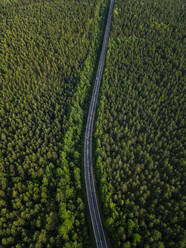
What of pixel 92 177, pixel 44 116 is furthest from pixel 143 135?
pixel 44 116

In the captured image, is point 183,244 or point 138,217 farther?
point 138,217

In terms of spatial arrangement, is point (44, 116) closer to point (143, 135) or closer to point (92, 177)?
point (92, 177)

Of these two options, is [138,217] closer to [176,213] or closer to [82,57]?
[176,213]

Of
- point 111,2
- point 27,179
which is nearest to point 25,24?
point 111,2

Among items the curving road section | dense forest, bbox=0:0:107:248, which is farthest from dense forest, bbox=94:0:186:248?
dense forest, bbox=0:0:107:248

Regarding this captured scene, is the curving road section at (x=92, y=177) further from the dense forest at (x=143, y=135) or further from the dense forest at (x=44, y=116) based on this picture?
the dense forest at (x=44, y=116)
